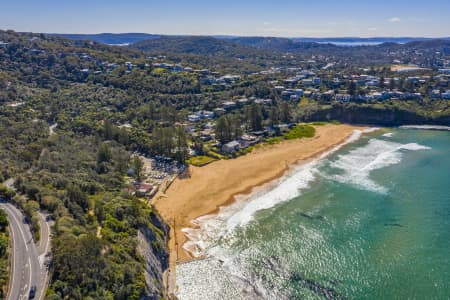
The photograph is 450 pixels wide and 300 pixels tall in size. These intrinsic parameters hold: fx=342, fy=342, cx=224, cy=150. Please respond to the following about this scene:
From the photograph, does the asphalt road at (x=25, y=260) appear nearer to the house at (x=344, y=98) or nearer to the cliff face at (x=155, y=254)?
the cliff face at (x=155, y=254)

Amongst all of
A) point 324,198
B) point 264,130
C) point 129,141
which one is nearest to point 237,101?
point 264,130

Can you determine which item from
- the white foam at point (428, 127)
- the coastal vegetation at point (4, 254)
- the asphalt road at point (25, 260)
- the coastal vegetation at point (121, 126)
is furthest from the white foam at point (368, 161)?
the coastal vegetation at point (4, 254)

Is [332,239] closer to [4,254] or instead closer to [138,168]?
[138,168]

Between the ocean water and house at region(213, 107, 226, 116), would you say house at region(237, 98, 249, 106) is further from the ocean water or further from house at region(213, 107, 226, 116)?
the ocean water

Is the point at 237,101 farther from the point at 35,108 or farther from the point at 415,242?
the point at 415,242

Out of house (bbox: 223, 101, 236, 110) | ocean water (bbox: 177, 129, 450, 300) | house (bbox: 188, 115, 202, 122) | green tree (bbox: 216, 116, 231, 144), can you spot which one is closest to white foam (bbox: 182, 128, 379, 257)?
ocean water (bbox: 177, 129, 450, 300)

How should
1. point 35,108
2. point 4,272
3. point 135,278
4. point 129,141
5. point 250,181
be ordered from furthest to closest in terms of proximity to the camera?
1. point 35,108
2. point 129,141
3. point 250,181
4. point 135,278
5. point 4,272
